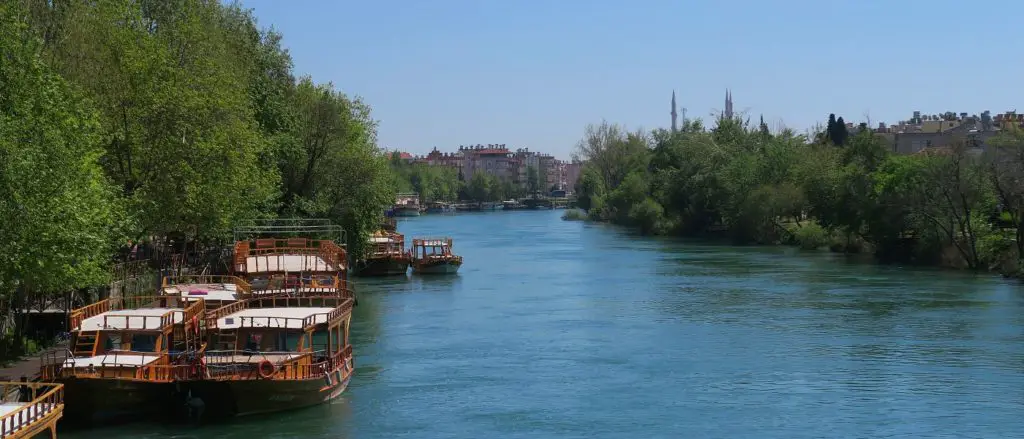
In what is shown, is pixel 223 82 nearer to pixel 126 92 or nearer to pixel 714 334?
pixel 126 92

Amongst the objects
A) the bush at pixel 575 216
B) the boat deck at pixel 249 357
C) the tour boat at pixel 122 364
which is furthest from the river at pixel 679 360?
the bush at pixel 575 216

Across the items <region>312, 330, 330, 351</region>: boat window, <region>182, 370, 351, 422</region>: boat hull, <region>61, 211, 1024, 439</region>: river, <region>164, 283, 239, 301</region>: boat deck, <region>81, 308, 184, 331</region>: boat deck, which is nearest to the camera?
<region>182, 370, 351, 422</region>: boat hull

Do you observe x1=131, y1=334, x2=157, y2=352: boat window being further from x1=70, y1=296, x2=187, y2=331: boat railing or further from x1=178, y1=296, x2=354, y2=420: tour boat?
x1=178, y1=296, x2=354, y2=420: tour boat

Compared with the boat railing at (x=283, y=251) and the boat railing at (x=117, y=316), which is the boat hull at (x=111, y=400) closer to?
the boat railing at (x=117, y=316)

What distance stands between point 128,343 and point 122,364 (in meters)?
1.14

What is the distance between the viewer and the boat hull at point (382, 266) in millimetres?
69125

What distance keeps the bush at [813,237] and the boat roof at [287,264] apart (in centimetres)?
4746

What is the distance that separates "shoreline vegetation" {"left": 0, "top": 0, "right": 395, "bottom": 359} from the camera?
28.8 m

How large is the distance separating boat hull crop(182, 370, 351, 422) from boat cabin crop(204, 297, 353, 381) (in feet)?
0.52

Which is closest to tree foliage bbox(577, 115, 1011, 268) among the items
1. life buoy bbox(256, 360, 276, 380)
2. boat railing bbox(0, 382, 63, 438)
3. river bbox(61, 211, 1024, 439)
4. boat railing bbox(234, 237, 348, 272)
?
river bbox(61, 211, 1024, 439)

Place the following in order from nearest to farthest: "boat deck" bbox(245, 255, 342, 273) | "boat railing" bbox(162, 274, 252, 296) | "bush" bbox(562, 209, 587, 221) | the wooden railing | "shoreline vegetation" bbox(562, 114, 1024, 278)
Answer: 1. the wooden railing
2. "boat railing" bbox(162, 274, 252, 296)
3. "boat deck" bbox(245, 255, 342, 273)
4. "shoreline vegetation" bbox(562, 114, 1024, 278)
5. "bush" bbox(562, 209, 587, 221)

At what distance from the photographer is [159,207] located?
137 feet

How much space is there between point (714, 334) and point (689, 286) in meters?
17.8

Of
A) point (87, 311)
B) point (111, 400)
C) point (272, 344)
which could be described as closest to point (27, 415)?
point (111, 400)
